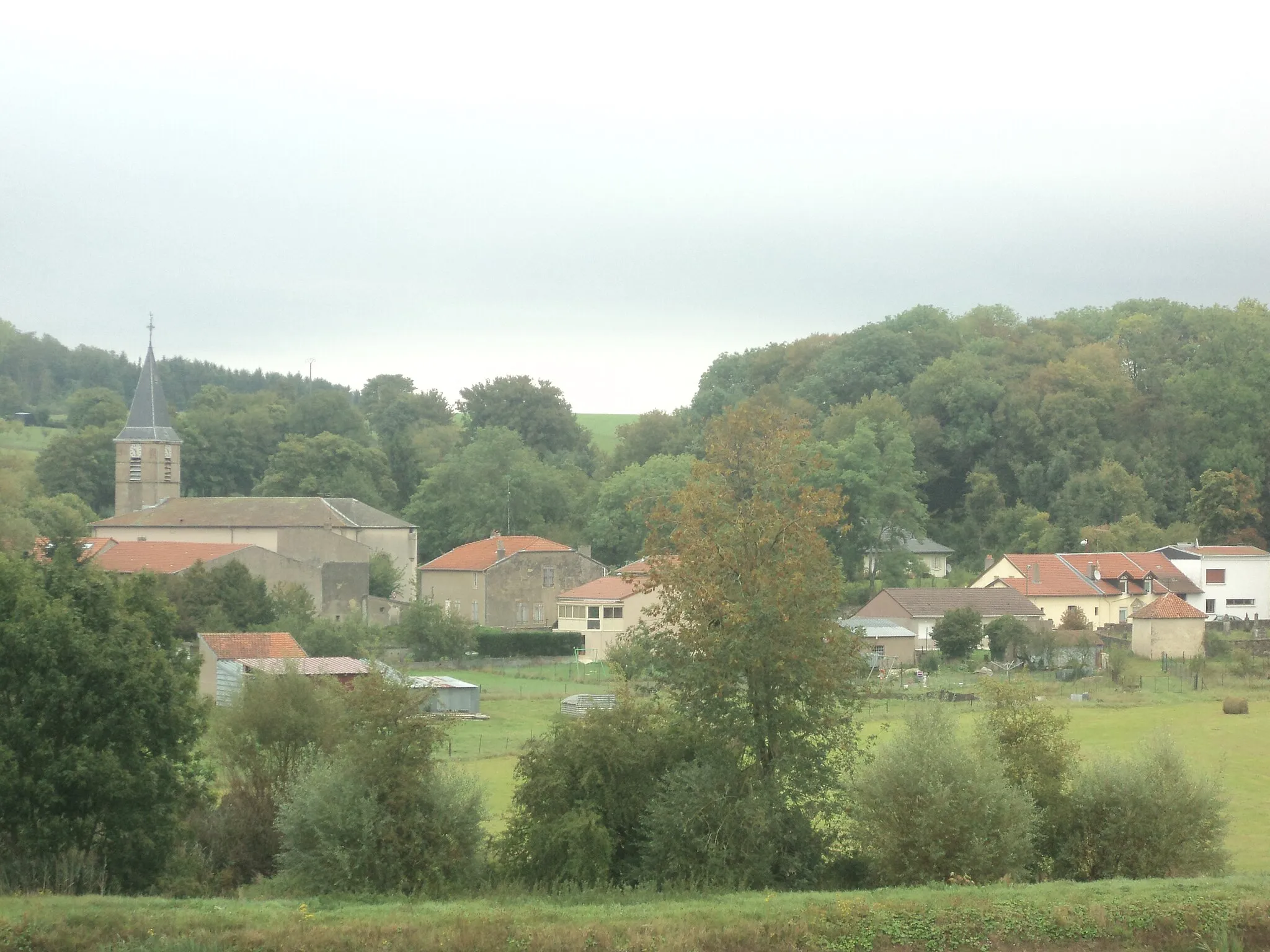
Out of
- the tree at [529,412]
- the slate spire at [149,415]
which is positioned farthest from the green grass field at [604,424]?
the slate spire at [149,415]

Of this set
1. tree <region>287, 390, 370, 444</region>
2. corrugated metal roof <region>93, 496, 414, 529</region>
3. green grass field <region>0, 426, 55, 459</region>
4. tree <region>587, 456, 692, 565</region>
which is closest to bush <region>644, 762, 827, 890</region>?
corrugated metal roof <region>93, 496, 414, 529</region>

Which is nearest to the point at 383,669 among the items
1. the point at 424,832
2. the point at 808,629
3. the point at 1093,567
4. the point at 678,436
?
the point at 424,832

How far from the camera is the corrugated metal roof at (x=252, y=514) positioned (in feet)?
229

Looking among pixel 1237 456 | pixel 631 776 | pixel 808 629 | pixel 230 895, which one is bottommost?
pixel 230 895

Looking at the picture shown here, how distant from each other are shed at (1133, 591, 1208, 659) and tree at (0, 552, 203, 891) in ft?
154

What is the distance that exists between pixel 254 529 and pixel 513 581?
1236cm

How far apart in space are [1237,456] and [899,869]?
7095cm

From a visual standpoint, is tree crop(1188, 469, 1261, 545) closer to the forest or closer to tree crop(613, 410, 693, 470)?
the forest

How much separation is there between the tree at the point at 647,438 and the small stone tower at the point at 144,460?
32.1 metres

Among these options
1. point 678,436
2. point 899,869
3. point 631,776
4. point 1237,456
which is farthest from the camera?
point 678,436

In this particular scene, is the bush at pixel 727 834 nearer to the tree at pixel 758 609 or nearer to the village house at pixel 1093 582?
the tree at pixel 758 609

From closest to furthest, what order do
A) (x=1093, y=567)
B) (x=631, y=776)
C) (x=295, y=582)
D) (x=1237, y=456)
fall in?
(x=631, y=776), (x=295, y=582), (x=1093, y=567), (x=1237, y=456)

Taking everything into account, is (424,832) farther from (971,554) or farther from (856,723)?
(971,554)

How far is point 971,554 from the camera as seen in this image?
87125 mm
